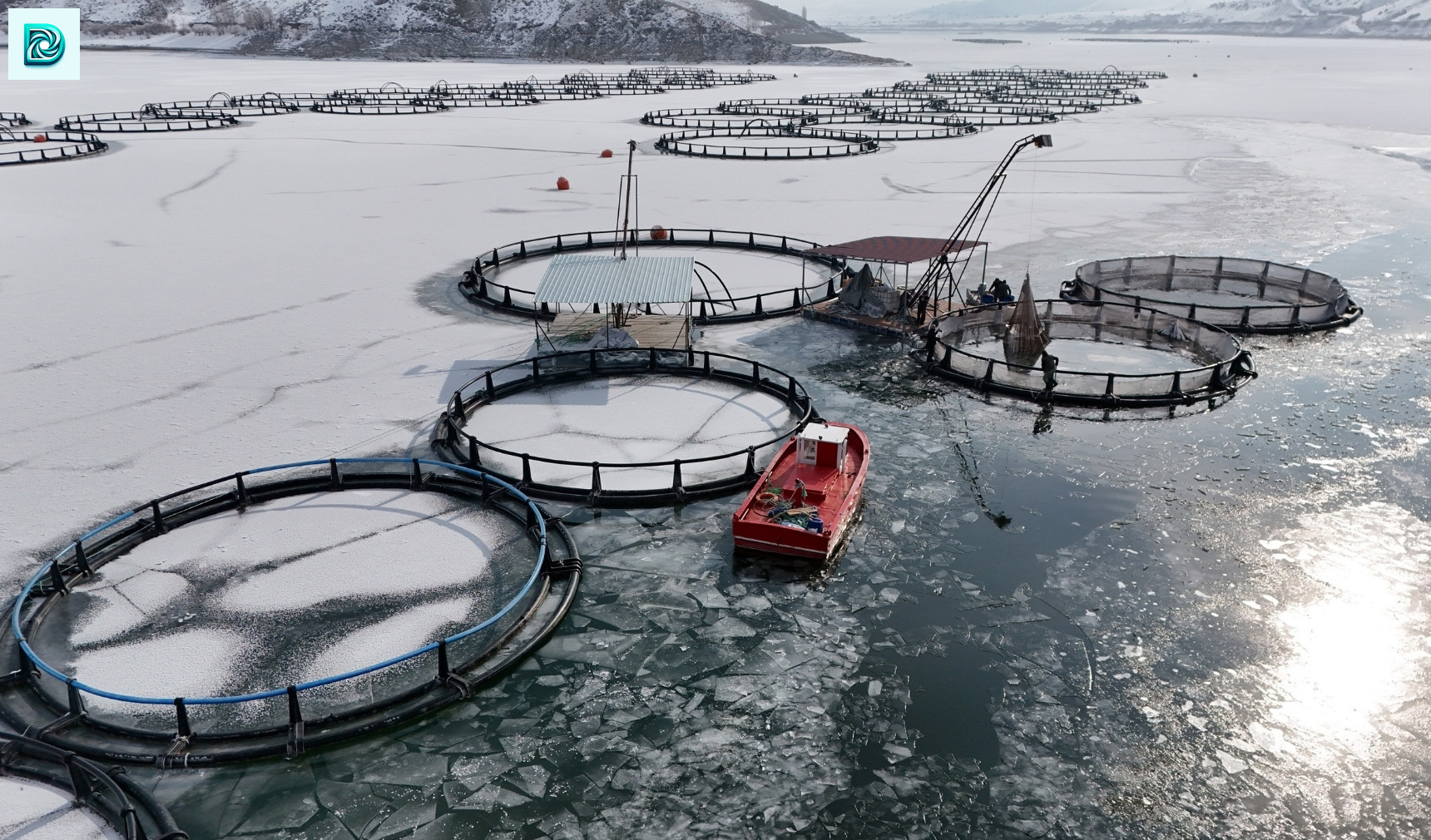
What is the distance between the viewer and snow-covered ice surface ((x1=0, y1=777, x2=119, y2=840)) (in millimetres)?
11898

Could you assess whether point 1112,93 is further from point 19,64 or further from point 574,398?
point 19,64

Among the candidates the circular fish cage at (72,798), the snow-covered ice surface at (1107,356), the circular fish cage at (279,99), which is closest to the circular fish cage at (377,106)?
the circular fish cage at (279,99)

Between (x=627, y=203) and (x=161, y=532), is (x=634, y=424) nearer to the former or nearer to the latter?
(x=627, y=203)

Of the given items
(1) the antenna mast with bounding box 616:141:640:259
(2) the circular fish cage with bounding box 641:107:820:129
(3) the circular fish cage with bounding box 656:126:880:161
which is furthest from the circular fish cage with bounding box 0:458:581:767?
(2) the circular fish cage with bounding box 641:107:820:129

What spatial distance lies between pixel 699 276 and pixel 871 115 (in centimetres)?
6728

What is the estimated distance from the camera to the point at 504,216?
47375 mm

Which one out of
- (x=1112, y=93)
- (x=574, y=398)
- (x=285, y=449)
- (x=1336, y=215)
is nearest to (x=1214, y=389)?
(x=574, y=398)

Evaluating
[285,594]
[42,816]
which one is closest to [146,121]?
[285,594]

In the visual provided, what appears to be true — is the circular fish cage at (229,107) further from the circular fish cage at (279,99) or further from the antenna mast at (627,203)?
the antenna mast at (627,203)

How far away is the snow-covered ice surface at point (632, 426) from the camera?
848 inches

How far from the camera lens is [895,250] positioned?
31828 mm

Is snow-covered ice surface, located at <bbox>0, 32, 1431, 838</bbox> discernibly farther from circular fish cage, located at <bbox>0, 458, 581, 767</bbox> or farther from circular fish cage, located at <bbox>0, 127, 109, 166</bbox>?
circular fish cage, located at <bbox>0, 127, 109, 166</bbox>

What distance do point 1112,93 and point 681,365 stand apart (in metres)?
112

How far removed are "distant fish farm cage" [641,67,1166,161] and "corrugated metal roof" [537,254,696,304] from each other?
38.5 metres
